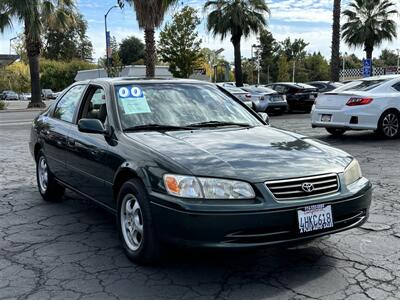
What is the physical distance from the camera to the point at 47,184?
20.5 ft

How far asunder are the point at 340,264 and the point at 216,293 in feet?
3.73

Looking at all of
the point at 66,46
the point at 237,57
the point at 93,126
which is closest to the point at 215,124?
the point at 93,126

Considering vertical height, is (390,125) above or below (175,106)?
below

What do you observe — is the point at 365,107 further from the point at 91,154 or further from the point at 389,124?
the point at 91,154

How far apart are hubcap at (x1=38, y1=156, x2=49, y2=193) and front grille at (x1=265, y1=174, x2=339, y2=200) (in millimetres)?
3645

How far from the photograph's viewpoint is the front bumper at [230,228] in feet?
11.0

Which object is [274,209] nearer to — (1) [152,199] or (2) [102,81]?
(1) [152,199]

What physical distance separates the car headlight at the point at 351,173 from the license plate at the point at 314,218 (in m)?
0.38

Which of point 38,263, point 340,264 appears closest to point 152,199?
point 38,263

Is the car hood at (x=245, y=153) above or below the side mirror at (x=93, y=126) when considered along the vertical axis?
below

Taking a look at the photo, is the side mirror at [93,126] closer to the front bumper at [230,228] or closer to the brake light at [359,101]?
the front bumper at [230,228]

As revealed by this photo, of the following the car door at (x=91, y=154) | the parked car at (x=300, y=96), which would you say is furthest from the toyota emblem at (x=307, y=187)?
the parked car at (x=300, y=96)

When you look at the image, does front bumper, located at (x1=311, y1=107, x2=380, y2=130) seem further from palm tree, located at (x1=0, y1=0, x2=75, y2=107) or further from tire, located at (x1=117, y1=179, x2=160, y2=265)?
palm tree, located at (x1=0, y1=0, x2=75, y2=107)

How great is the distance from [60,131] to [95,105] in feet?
2.33
